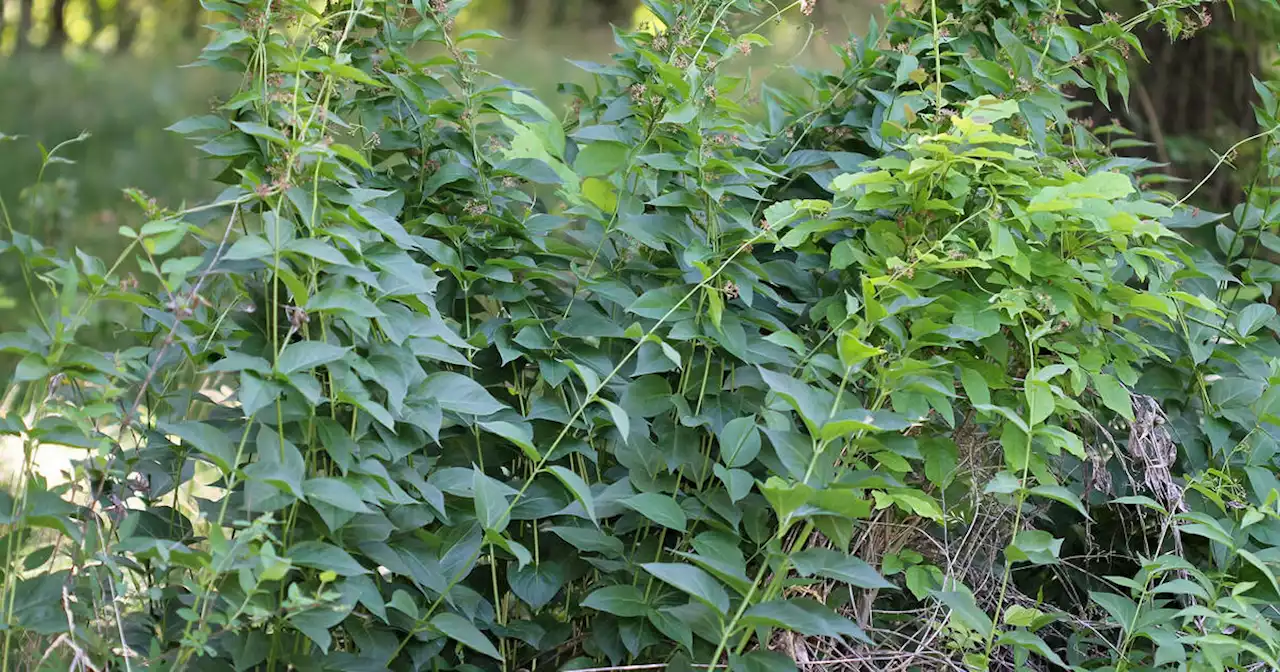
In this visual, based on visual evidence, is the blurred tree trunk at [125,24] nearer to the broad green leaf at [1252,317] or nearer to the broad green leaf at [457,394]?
the broad green leaf at [457,394]

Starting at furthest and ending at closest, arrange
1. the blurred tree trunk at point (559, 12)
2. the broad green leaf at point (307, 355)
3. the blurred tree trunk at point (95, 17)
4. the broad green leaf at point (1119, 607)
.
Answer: the blurred tree trunk at point (559, 12) < the blurred tree trunk at point (95, 17) < the broad green leaf at point (1119, 607) < the broad green leaf at point (307, 355)

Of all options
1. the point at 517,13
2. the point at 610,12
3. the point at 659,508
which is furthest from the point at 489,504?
the point at 517,13

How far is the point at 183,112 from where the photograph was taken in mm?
7602

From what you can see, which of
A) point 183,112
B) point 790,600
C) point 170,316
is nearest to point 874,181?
point 790,600

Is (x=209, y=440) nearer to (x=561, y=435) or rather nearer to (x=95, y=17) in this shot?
(x=561, y=435)

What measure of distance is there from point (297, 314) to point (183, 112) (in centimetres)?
677

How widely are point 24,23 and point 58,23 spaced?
1.18ft

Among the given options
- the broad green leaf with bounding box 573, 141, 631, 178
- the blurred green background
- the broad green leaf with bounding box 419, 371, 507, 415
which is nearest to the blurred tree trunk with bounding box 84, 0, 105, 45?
the blurred green background

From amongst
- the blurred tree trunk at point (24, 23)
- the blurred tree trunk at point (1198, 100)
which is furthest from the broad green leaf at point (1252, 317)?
the blurred tree trunk at point (24, 23)

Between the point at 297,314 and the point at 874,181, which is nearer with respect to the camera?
the point at 297,314

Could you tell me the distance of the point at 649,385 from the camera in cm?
186

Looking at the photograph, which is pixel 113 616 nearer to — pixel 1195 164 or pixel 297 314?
pixel 297 314

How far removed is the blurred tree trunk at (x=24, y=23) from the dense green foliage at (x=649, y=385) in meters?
8.49

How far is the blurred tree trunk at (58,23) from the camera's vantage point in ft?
31.9
